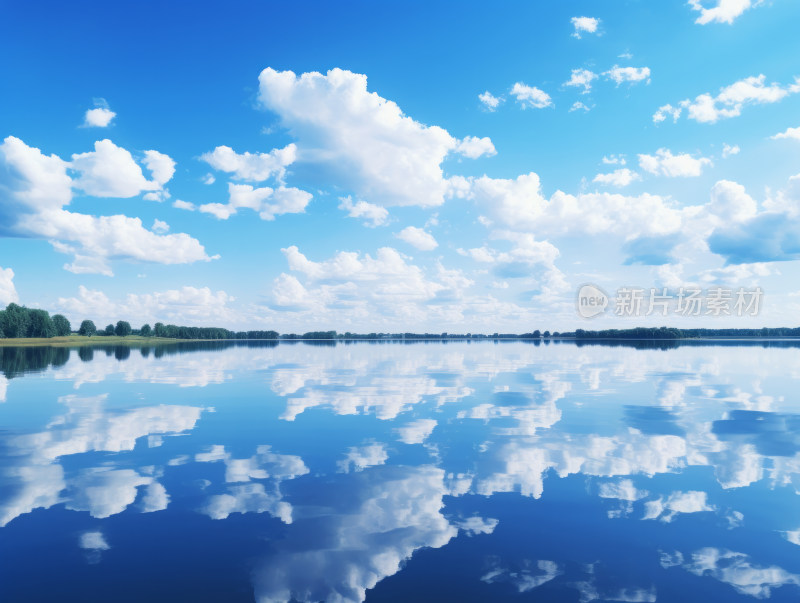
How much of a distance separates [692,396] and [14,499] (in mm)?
43580

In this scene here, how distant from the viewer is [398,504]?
15.0 m

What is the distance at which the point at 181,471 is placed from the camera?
1841 cm

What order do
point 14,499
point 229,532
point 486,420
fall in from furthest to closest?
point 486,420 → point 14,499 → point 229,532

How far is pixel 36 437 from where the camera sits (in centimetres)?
2394

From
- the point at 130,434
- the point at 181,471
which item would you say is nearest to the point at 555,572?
the point at 181,471

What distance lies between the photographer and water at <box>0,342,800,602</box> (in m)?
10.6

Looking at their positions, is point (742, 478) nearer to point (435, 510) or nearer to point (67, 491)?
Answer: point (435, 510)

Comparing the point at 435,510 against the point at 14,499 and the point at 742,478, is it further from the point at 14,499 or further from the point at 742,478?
the point at 14,499

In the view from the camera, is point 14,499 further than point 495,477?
No

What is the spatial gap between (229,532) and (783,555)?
47.1ft

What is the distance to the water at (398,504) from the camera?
1062cm

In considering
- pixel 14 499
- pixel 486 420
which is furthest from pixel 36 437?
pixel 486 420

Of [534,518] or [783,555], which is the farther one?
[534,518]

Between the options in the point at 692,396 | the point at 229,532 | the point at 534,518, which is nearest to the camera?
the point at 229,532
